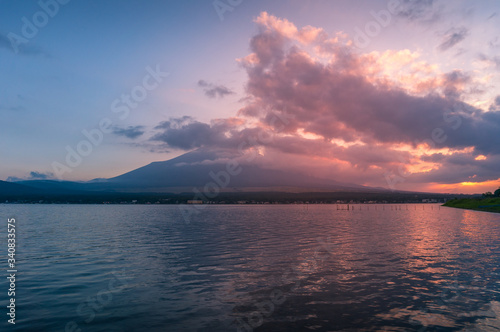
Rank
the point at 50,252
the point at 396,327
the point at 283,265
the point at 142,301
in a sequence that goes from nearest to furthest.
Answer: the point at 396,327 → the point at 142,301 → the point at 283,265 → the point at 50,252

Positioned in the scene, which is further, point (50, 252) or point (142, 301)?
point (50, 252)

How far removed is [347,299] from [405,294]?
4.57 metres

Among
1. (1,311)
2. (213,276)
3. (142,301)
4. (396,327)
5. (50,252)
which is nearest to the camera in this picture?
(396,327)

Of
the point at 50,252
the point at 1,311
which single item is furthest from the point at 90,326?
the point at 50,252

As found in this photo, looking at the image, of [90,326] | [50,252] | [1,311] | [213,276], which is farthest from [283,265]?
[50,252]

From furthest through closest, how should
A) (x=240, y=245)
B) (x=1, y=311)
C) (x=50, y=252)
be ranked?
1. (x=240, y=245)
2. (x=50, y=252)
3. (x=1, y=311)

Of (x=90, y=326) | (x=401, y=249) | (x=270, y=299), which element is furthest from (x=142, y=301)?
(x=401, y=249)

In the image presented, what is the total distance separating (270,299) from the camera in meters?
21.5

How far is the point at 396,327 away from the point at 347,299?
15.7 feet

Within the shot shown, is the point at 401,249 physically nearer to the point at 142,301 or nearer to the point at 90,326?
the point at 142,301

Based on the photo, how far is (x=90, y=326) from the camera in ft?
56.2

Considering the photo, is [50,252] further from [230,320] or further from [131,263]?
[230,320]

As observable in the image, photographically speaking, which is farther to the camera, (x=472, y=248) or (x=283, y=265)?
(x=472, y=248)

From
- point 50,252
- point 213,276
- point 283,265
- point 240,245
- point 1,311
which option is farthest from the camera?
point 240,245
